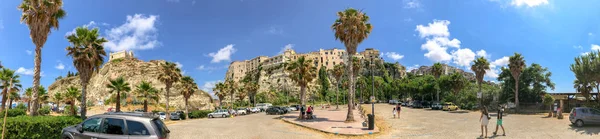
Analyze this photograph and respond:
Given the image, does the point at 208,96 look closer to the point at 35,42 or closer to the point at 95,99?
the point at 95,99

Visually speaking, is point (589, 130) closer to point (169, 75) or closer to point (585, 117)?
point (585, 117)

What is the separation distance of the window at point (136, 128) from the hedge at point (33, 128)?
5.66 meters

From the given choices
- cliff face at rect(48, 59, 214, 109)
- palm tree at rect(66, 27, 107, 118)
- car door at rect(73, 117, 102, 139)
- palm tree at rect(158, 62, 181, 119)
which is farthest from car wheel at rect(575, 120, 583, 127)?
cliff face at rect(48, 59, 214, 109)

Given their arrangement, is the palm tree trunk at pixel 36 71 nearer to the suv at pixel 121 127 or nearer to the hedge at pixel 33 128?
the hedge at pixel 33 128

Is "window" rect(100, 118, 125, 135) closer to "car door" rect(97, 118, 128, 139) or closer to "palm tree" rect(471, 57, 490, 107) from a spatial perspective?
"car door" rect(97, 118, 128, 139)

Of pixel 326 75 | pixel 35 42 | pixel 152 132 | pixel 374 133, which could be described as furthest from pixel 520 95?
pixel 326 75

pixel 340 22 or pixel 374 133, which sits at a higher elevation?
pixel 340 22

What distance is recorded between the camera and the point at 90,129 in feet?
31.2

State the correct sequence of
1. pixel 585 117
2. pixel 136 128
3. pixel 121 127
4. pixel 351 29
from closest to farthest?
pixel 136 128, pixel 121 127, pixel 585 117, pixel 351 29

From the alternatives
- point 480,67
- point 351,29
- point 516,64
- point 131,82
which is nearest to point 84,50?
point 351,29

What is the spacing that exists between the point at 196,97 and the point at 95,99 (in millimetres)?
27689

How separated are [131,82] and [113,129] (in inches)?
3851

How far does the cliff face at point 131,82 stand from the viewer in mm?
92375

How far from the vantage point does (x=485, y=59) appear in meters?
47.8
